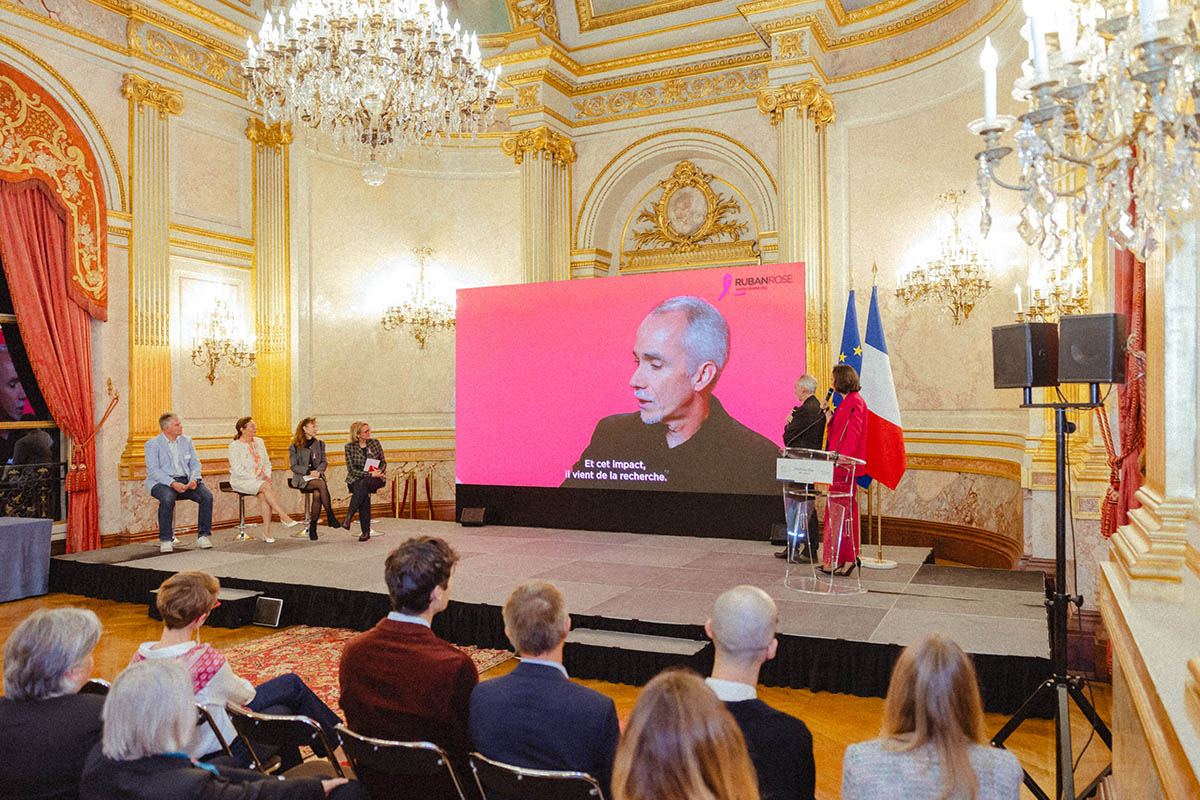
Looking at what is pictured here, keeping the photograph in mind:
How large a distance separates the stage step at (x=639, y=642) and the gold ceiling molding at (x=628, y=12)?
24.0 ft

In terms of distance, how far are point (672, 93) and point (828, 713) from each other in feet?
25.0

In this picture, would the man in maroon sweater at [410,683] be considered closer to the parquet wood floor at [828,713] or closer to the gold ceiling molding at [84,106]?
the parquet wood floor at [828,713]

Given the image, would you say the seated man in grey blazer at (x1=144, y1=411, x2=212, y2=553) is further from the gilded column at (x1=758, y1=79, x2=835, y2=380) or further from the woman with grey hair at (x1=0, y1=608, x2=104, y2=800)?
the gilded column at (x1=758, y1=79, x2=835, y2=380)

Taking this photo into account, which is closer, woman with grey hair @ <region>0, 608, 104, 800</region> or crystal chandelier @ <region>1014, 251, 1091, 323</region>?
woman with grey hair @ <region>0, 608, 104, 800</region>

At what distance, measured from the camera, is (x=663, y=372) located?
7.99 m

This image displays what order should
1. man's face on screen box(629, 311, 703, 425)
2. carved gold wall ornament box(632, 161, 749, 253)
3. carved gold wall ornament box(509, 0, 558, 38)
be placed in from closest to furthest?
man's face on screen box(629, 311, 703, 425) → carved gold wall ornament box(509, 0, 558, 38) → carved gold wall ornament box(632, 161, 749, 253)

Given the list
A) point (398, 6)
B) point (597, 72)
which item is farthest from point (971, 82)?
point (398, 6)

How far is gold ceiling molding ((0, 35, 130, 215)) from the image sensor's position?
24.4 ft

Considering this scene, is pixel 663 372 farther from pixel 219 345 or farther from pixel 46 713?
pixel 46 713

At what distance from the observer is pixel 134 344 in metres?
8.26

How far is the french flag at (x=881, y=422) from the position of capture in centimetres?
595

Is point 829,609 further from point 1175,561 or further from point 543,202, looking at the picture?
point 543,202

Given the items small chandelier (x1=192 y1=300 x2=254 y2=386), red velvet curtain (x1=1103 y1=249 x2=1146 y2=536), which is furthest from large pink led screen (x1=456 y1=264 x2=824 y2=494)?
red velvet curtain (x1=1103 y1=249 x2=1146 y2=536)

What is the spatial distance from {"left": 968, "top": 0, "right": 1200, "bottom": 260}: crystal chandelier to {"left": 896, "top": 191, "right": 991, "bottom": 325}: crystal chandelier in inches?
216
